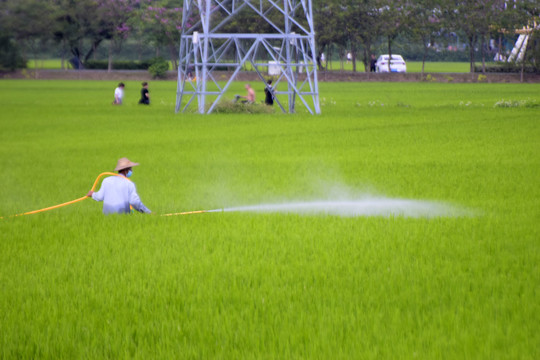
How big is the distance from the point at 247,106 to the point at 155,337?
73.9 feet

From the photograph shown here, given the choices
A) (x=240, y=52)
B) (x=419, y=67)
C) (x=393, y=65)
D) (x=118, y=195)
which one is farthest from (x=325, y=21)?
(x=118, y=195)

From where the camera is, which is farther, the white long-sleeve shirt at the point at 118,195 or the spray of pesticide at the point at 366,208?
the spray of pesticide at the point at 366,208

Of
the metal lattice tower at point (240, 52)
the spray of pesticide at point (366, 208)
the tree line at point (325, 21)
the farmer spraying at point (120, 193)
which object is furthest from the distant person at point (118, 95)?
the tree line at point (325, 21)

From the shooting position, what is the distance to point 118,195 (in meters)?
7.74

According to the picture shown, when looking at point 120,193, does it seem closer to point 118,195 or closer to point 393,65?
point 118,195

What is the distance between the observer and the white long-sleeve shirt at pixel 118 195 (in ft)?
24.3

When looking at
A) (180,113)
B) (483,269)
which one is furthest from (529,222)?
(180,113)

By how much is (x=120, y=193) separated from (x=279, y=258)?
1.95 meters

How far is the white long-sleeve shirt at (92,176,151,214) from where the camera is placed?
742cm

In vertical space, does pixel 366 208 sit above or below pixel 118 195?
below

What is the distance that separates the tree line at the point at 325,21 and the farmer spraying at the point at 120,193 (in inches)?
1847

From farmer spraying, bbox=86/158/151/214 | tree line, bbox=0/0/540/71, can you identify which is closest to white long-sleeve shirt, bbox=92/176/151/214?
farmer spraying, bbox=86/158/151/214

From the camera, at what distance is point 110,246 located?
7004 millimetres

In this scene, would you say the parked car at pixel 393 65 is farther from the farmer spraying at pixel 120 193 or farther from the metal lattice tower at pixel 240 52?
the farmer spraying at pixel 120 193
